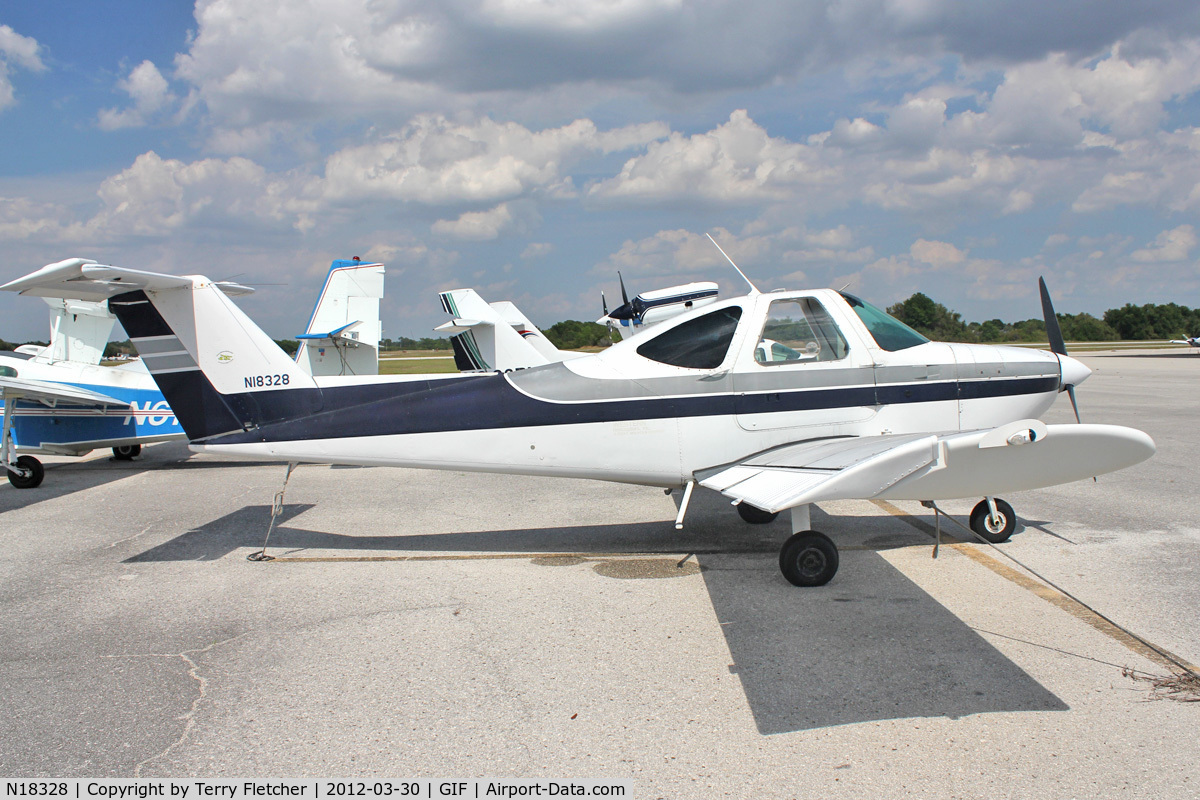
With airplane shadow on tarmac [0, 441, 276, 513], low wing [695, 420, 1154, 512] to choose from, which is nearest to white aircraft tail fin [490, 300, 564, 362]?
airplane shadow on tarmac [0, 441, 276, 513]

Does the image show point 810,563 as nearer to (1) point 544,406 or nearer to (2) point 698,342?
(2) point 698,342

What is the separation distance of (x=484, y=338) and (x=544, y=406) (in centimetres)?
943

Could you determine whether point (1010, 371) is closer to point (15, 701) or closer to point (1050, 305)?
point (1050, 305)

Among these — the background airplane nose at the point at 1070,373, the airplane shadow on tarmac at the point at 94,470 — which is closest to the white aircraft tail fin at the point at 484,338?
the airplane shadow on tarmac at the point at 94,470

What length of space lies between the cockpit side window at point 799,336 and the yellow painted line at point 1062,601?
188 cm

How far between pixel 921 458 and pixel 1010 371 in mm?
2788

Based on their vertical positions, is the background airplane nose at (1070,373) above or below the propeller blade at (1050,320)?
below

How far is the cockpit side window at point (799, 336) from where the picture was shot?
5434mm

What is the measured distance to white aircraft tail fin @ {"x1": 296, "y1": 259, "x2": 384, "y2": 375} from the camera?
1430 cm

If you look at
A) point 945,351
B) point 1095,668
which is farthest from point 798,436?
point 1095,668

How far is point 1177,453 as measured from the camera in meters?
9.75

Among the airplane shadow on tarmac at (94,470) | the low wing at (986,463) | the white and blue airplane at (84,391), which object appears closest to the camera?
the low wing at (986,463)

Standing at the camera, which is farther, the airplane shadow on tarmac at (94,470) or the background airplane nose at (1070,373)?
the airplane shadow on tarmac at (94,470)

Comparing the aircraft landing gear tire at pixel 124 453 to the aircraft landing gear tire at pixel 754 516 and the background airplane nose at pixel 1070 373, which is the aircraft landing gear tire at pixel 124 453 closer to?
the aircraft landing gear tire at pixel 754 516
